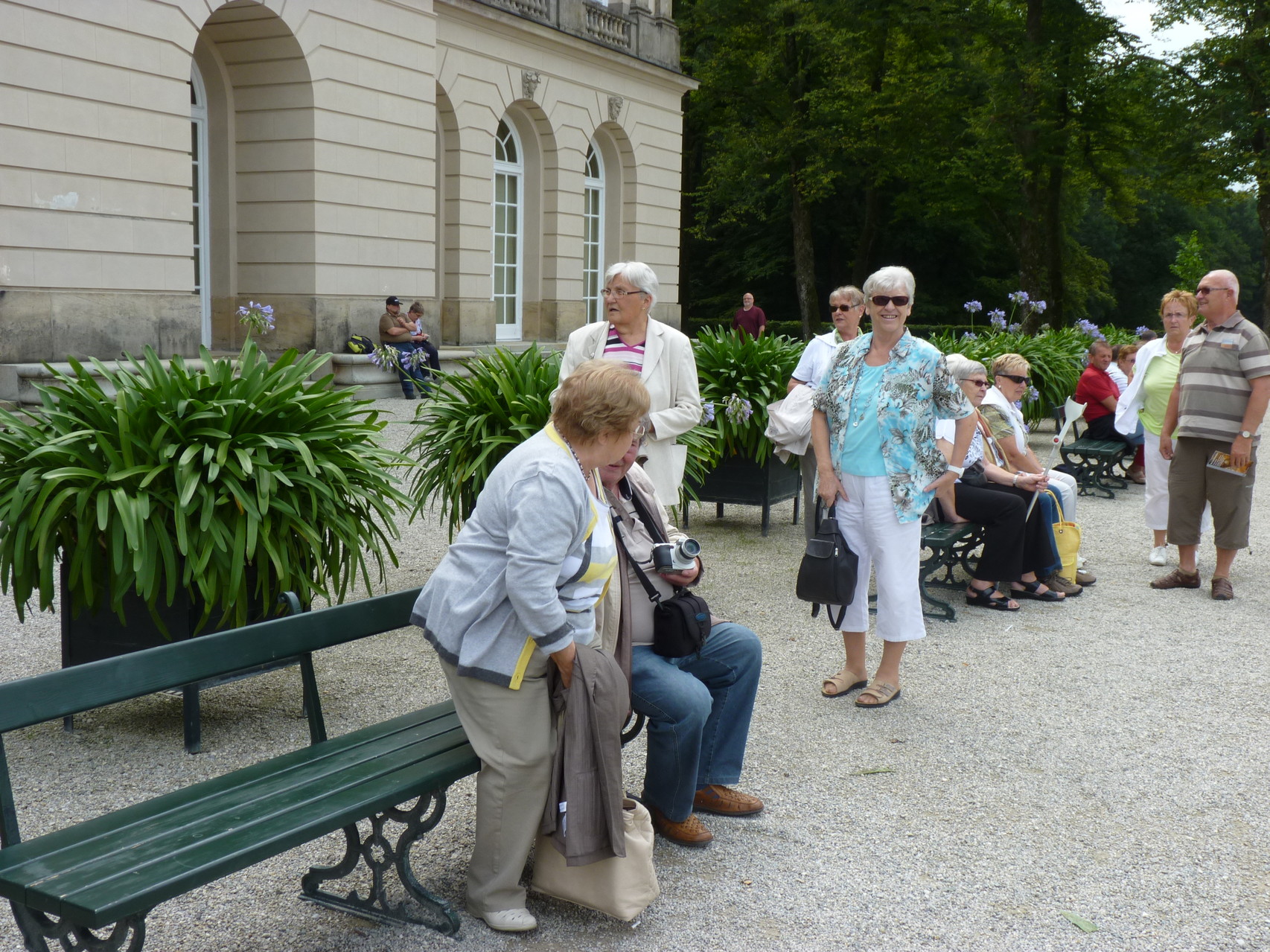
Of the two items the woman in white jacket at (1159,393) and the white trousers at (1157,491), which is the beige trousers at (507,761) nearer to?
the woman in white jacket at (1159,393)

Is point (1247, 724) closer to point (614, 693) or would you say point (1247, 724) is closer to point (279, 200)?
point (614, 693)

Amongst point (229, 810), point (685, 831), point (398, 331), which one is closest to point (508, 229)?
point (398, 331)

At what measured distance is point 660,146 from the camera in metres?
26.0

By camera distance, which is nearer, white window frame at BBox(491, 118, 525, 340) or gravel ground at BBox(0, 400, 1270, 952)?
gravel ground at BBox(0, 400, 1270, 952)

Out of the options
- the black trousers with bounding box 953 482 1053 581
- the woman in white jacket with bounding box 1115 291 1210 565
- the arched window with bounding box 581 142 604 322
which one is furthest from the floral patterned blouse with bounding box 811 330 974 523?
the arched window with bounding box 581 142 604 322

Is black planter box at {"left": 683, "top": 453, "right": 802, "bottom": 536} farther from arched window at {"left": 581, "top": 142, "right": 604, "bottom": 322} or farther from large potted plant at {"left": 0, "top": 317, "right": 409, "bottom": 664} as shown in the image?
arched window at {"left": 581, "top": 142, "right": 604, "bottom": 322}

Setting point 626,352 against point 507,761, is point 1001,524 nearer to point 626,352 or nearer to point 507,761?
point 626,352

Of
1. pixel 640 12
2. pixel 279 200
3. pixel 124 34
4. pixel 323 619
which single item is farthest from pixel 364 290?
pixel 323 619

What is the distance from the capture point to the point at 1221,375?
284 inches

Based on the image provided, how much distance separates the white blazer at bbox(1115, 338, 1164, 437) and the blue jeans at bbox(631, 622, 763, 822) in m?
6.39

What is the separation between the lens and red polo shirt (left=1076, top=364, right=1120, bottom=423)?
12.0 meters

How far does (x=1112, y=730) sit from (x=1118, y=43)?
28672mm

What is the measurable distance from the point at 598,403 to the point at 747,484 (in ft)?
19.7

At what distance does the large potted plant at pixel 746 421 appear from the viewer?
885cm
